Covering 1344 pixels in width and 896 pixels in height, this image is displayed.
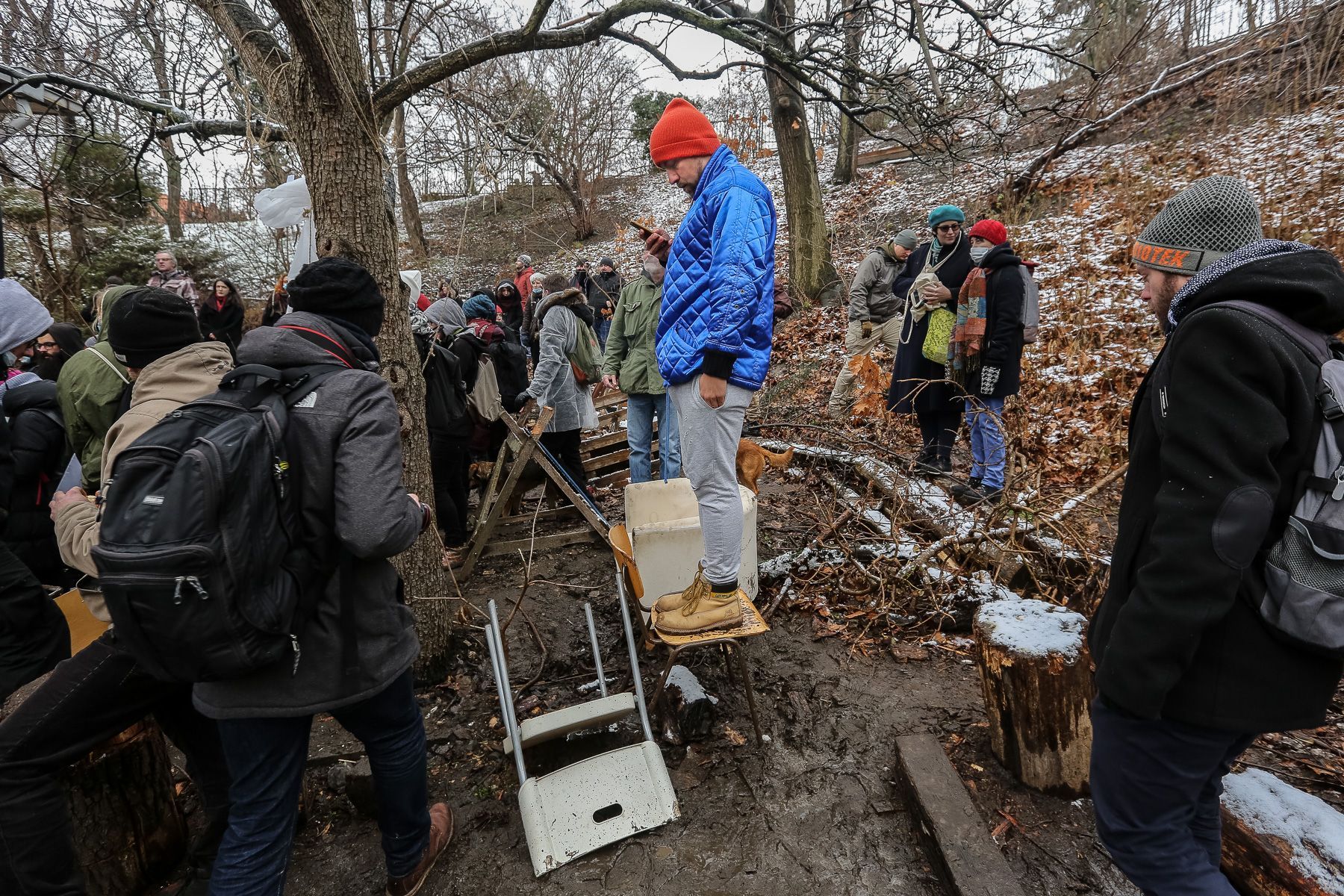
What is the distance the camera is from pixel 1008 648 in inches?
96.0

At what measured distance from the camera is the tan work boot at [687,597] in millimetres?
2771

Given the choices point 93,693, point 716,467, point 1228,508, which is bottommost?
point 93,693

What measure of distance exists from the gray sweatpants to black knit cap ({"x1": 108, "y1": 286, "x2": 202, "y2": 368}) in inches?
70.6

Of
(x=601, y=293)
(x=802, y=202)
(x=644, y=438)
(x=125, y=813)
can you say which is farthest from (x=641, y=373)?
(x=802, y=202)

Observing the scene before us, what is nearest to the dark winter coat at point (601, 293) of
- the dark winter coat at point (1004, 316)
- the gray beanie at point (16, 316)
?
the dark winter coat at point (1004, 316)

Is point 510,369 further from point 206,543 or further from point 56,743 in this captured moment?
point 206,543

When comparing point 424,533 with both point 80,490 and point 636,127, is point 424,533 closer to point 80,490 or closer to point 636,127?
point 80,490

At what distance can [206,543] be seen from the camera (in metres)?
1.49

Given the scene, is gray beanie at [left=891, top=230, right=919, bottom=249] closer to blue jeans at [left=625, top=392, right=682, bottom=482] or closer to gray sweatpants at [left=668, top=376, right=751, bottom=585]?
blue jeans at [left=625, top=392, right=682, bottom=482]

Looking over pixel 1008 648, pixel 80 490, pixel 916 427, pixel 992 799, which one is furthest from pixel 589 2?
pixel 916 427

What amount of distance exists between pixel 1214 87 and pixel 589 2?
11.5m

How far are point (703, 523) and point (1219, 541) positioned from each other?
1699 mm

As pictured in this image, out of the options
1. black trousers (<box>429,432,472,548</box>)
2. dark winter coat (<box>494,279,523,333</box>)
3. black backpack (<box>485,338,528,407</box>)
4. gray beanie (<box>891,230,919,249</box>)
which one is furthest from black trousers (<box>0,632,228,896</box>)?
gray beanie (<box>891,230,919,249</box>)

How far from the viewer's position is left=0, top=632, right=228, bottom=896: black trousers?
190 cm
